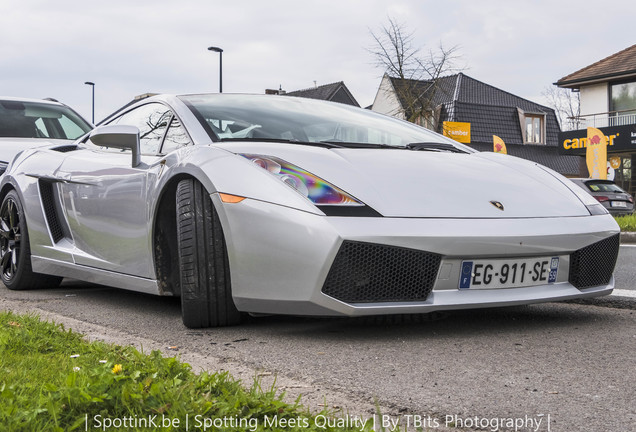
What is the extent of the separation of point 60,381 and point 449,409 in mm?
1088

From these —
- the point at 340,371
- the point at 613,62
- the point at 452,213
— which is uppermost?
the point at 613,62

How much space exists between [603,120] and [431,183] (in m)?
32.5

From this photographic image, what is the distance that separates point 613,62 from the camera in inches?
1325

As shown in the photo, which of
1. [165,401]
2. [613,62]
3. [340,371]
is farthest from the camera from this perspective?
[613,62]

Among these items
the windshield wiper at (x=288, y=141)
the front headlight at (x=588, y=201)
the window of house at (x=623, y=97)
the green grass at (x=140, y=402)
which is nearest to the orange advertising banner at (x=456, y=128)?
the window of house at (x=623, y=97)

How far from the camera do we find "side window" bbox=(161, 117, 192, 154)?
3898 mm

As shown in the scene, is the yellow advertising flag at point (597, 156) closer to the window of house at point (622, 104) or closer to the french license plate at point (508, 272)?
the window of house at point (622, 104)

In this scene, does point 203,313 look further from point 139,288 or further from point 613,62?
point 613,62

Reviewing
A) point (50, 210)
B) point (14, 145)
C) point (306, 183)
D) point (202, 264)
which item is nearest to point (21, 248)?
point (50, 210)

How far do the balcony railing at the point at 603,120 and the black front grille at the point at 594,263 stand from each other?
30.7 meters

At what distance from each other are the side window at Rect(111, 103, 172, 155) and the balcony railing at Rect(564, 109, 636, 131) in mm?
30664

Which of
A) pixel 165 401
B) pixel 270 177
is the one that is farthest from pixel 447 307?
pixel 165 401

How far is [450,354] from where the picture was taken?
2.92 meters

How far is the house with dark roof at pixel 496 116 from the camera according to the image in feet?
142
